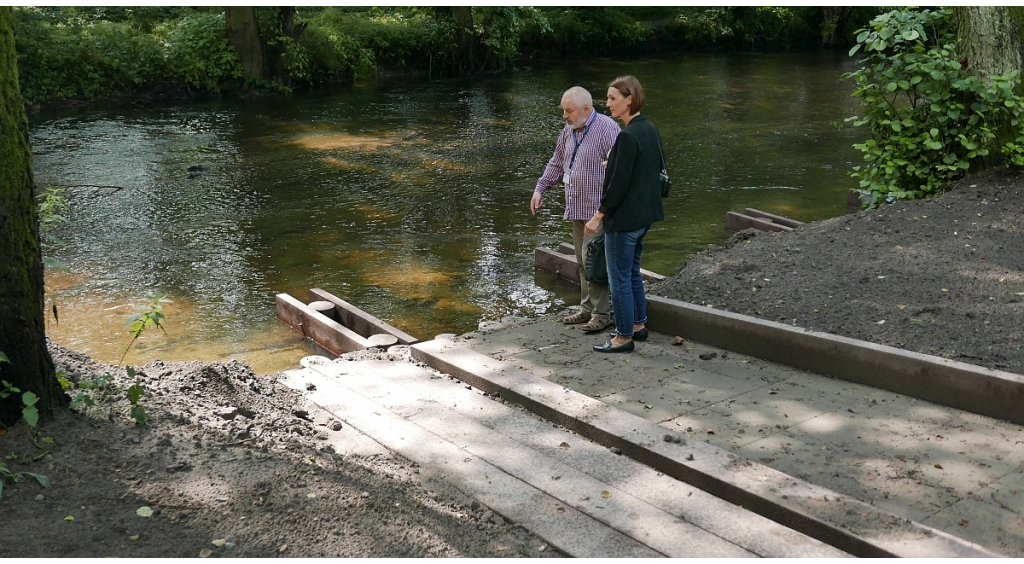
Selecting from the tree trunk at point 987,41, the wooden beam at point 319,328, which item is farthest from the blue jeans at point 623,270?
the tree trunk at point 987,41

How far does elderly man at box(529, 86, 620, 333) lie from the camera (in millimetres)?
7105

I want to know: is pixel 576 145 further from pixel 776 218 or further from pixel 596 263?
pixel 776 218

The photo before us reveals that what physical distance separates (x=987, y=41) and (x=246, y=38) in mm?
19604

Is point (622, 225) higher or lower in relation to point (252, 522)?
higher

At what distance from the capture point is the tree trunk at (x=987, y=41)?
29.7ft

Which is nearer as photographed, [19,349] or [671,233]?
[19,349]

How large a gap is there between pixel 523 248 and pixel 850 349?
18.5 feet

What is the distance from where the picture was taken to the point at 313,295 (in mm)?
8906

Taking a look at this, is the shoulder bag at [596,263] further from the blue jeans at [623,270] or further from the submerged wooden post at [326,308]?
the submerged wooden post at [326,308]

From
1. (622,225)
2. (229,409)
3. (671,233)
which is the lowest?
(671,233)

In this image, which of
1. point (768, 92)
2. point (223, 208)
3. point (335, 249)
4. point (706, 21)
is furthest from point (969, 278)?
point (706, 21)

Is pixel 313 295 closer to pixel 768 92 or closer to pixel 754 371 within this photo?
pixel 754 371

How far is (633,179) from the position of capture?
660 cm

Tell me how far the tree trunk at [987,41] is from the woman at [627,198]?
4325mm
